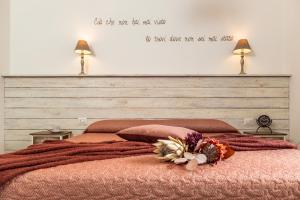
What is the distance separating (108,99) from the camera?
2918mm

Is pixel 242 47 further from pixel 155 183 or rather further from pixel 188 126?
pixel 155 183

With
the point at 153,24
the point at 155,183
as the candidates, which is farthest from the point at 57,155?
the point at 153,24

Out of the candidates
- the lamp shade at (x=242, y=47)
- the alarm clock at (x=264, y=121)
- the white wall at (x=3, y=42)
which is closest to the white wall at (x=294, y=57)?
the alarm clock at (x=264, y=121)

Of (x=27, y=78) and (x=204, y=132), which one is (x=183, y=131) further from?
(x=27, y=78)

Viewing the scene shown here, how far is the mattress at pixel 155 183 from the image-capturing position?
1051 millimetres

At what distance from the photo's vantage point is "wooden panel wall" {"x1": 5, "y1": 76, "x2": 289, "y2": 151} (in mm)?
2895

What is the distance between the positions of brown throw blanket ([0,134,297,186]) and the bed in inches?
1.8

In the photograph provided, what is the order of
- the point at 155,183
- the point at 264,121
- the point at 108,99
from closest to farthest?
the point at 155,183 < the point at 264,121 < the point at 108,99

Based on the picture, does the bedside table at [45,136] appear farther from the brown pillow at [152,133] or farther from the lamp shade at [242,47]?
the lamp shade at [242,47]

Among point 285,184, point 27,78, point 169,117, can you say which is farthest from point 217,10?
point 285,184

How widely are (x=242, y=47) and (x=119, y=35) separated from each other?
119 cm

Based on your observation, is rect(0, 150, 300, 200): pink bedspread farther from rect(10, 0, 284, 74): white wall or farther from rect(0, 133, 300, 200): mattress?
rect(10, 0, 284, 74): white wall

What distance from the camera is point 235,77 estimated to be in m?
2.89

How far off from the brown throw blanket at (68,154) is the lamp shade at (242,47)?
52.2 inches
